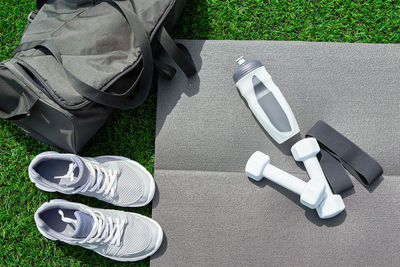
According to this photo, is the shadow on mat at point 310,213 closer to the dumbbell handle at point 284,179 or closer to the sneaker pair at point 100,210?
the dumbbell handle at point 284,179

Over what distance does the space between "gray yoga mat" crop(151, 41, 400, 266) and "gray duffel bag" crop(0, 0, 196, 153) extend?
0.21 metres

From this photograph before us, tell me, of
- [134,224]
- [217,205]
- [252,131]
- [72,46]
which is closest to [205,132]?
[252,131]

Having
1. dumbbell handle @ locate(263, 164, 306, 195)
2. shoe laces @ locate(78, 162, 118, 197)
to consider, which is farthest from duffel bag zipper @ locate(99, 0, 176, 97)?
dumbbell handle @ locate(263, 164, 306, 195)

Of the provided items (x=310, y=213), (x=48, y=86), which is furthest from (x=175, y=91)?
(x=310, y=213)

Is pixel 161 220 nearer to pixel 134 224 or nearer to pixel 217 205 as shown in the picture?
pixel 134 224

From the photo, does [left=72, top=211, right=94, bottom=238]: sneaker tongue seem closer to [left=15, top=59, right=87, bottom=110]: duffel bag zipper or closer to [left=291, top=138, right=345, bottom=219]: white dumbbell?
[left=15, top=59, right=87, bottom=110]: duffel bag zipper

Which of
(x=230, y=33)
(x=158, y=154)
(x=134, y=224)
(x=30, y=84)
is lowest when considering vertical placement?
(x=134, y=224)

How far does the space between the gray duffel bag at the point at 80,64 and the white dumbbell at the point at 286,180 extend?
1.46ft

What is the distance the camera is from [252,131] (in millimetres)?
1197

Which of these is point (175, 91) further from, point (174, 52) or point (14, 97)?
point (14, 97)

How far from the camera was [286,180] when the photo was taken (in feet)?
3.59

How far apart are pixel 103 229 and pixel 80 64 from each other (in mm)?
577

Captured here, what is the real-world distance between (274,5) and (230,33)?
0.72ft

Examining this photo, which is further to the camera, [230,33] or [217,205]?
[230,33]
